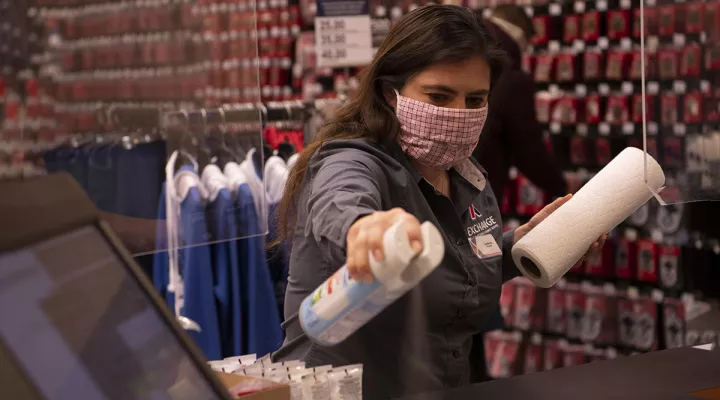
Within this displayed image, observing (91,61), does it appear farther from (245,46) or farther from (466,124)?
(466,124)

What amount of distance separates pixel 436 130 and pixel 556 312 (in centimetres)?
436

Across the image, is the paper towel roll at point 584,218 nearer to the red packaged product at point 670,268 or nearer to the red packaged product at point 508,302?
the red packaged product at point 670,268

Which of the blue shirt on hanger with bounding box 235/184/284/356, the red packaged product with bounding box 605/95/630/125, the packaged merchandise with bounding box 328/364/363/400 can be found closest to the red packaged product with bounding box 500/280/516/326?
the red packaged product with bounding box 605/95/630/125

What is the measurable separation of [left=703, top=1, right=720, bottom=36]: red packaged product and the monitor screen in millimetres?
2600

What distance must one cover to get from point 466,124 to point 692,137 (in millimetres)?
1335

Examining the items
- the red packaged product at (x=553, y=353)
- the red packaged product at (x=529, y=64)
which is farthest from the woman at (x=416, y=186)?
the red packaged product at (x=553, y=353)

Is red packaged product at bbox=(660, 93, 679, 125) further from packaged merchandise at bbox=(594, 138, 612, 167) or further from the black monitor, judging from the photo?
the black monitor

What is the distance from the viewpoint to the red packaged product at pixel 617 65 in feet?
18.9

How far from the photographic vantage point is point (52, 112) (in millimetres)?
2740

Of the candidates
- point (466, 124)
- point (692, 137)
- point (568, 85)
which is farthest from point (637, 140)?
point (466, 124)

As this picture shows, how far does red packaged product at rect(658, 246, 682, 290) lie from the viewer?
563 cm

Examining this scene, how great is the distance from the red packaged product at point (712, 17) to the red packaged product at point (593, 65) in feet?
8.91

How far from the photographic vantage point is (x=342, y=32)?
5141mm

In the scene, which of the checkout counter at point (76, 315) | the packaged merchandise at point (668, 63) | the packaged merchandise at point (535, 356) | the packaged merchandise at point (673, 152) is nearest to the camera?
the checkout counter at point (76, 315)
